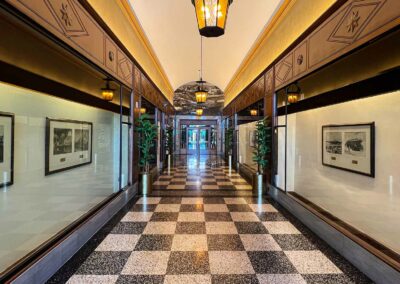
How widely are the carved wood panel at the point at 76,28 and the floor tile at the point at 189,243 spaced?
262 centimetres

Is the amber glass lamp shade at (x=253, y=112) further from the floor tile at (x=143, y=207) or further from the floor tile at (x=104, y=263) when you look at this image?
the floor tile at (x=104, y=263)

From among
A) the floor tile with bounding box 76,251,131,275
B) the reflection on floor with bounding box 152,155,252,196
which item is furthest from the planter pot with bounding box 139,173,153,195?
the floor tile with bounding box 76,251,131,275

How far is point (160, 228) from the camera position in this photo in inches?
145

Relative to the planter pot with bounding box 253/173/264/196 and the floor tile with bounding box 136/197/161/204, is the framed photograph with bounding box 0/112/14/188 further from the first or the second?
the planter pot with bounding box 253/173/264/196

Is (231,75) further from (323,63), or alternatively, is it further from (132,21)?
(323,63)

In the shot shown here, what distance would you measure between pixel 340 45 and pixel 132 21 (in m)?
4.00

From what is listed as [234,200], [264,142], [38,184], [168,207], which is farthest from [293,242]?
[38,184]

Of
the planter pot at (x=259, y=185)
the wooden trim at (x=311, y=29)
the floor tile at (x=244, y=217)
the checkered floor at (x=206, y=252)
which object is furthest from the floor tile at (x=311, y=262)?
the wooden trim at (x=311, y=29)

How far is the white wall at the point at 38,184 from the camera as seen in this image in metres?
2.58

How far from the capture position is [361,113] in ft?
12.3

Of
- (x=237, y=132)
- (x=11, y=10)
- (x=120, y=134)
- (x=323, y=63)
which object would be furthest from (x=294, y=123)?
(x=237, y=132)

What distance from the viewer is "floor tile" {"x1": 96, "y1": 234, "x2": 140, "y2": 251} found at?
302 cm

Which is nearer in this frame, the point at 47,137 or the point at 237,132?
the point at 47,137

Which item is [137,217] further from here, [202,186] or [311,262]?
[202,186]
